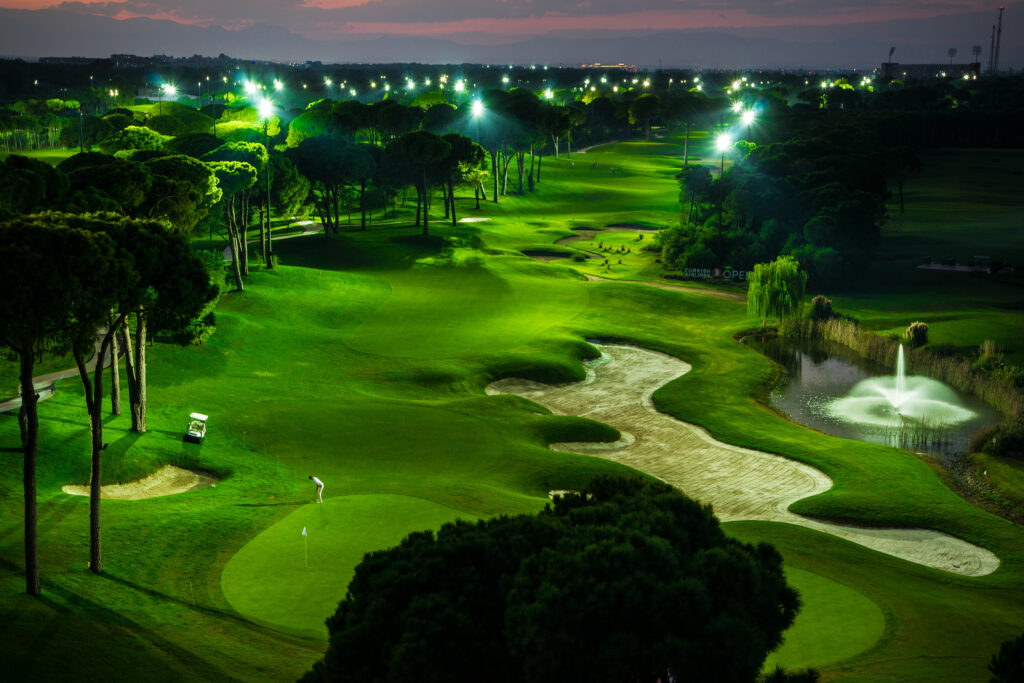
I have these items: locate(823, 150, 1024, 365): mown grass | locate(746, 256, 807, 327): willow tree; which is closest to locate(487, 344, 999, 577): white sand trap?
locate(746, 256, 807, 327): willow tree

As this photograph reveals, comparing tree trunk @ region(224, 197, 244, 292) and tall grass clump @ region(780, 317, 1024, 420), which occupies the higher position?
tree trunk @ region(224, 197, 244, 292)

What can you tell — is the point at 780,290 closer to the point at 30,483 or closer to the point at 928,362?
the point at 928,362

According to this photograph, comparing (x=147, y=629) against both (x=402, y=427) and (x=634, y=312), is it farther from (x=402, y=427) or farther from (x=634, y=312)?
(x=634, y=312)

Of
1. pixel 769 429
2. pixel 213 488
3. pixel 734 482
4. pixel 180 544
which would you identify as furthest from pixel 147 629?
pixel 769 429

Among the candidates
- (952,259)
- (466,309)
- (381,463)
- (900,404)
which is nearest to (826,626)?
(381,463)

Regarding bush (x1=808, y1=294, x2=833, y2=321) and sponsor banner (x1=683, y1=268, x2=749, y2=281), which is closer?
bush (x1=808, y1=294, x2=833, y2=321)

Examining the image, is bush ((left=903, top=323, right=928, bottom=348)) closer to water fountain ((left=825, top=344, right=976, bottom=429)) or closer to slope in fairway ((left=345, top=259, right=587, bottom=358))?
water fountain ((left=825, top=344, right=976, bottom=429))
